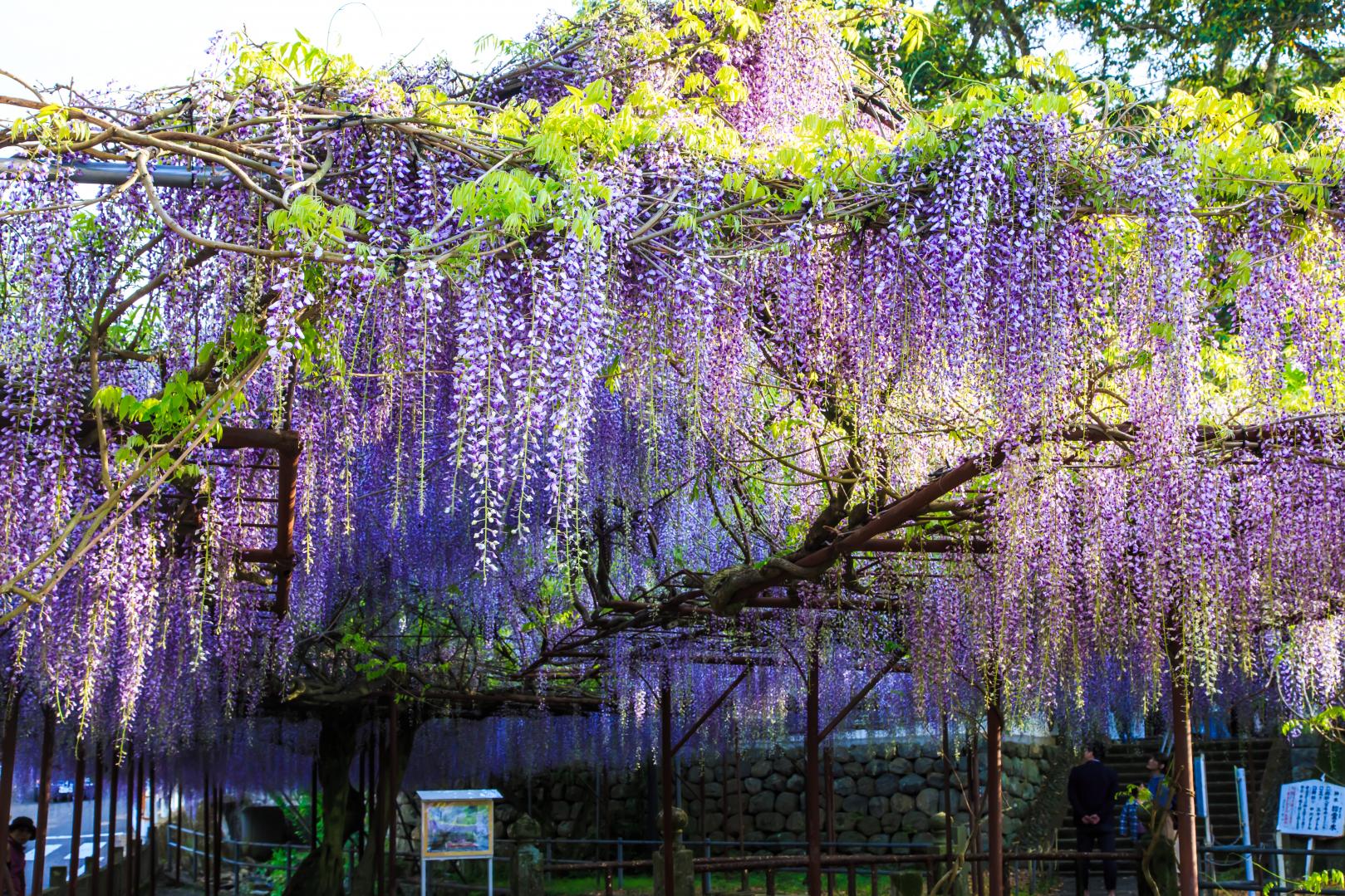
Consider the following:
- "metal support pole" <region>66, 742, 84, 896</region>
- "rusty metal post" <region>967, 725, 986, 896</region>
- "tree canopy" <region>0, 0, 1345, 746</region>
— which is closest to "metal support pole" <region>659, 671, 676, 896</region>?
"rusty metal post" <region>967, 725, 986, 896</region>

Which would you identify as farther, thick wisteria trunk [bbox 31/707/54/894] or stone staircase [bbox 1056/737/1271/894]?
stone staircase [bbox 1056/737/1271/894]

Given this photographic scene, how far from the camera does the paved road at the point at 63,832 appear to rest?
1709 centimetres

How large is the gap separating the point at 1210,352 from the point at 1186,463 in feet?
5.30

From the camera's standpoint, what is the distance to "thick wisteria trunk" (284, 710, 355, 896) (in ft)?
36.1

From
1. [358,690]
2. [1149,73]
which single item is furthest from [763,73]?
[1149,73]

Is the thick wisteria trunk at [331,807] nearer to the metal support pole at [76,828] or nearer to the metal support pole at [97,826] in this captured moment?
the metal support pole at [97,826]

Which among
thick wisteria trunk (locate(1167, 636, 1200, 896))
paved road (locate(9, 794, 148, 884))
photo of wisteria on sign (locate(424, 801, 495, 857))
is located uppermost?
thick wisteria trunk (locate(1167, 636, 1200, 896))

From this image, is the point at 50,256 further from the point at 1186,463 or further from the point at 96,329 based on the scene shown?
the point at 1186,463

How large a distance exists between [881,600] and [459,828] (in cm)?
291

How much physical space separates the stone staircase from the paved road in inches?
462

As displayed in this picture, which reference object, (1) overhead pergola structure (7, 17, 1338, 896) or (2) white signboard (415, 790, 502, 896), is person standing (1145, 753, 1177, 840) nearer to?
(1) overhead pergola structure (7, 17, 1338, 896)

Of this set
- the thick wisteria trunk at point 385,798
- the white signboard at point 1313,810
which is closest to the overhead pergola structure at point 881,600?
the thick wisteria trunk at point 385,798

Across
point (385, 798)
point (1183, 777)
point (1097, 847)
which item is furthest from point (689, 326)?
point (1097, 847)

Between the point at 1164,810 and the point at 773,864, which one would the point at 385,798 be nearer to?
the point at 773,864
